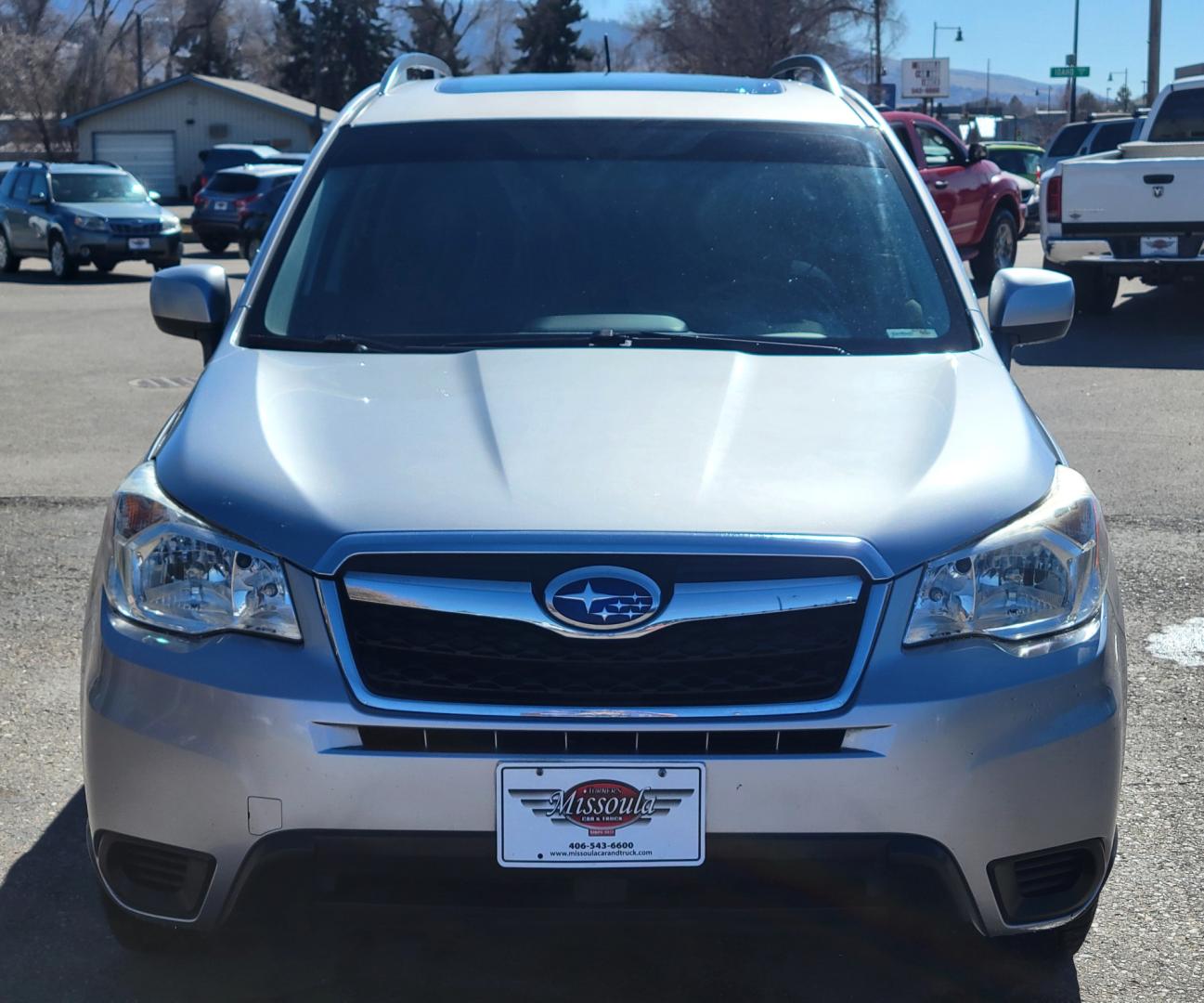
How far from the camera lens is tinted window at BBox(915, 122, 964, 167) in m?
18.0

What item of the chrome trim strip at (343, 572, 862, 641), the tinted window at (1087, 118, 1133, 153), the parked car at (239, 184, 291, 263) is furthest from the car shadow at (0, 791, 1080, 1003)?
the tinted window at (1087, 118, 1133, 153)

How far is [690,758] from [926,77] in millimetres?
49316

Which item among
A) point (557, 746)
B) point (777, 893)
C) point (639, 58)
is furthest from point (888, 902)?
point (639, 58)

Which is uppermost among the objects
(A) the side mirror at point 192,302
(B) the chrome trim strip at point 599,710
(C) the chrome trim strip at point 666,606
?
(A) the side mirror at point 192,302

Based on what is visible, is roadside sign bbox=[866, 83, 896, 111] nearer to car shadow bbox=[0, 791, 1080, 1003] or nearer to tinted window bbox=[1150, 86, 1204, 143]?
tinted window bbox=[1150, 86, 1204, 143]

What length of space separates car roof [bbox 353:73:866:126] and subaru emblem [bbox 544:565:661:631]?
1.96 m

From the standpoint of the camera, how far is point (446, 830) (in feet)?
8.45

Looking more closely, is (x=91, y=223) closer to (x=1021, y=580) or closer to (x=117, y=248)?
(x=117, y=248)

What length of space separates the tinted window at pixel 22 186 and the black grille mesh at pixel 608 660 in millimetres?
23300

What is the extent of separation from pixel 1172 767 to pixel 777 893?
2.06 metres

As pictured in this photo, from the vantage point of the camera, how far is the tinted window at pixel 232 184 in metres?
28.5

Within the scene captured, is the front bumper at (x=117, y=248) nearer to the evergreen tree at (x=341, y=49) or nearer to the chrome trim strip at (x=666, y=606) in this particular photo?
the chrome trim strip at (x=666, y=606)

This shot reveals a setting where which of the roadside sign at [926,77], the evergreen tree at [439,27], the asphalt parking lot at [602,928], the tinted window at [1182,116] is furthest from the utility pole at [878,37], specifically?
the asphalt parking lot at [602,928]

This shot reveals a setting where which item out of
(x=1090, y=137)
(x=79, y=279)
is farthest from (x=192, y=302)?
(x=1090, y=137)
